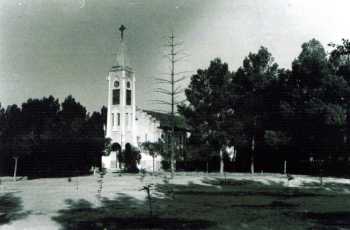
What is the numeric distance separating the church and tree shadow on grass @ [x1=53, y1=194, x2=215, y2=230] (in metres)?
41.8

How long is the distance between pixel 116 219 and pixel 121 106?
4777 centimetres

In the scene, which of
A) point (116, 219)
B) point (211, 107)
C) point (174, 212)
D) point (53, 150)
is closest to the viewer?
point (116, 219)

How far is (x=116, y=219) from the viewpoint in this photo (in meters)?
14.0

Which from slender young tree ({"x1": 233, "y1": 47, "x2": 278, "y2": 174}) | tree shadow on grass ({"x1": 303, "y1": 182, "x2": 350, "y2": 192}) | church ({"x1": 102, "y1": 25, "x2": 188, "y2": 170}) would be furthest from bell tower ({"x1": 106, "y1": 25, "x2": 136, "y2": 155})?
tree shadow on grass ({"x1": 303, "y1": 182, "x2": 350, "y2": 192})

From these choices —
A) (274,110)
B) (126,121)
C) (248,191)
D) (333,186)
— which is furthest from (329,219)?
(126,121)

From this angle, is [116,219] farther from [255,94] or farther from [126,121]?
[126,121]

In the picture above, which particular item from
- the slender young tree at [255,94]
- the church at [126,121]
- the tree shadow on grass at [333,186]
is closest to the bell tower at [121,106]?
the church at [126,121]

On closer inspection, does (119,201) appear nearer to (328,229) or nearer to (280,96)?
(328,229)

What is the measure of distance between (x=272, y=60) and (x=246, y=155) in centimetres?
1234

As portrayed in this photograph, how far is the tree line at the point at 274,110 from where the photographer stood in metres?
41.3

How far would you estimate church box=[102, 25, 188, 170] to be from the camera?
5994 centimetres

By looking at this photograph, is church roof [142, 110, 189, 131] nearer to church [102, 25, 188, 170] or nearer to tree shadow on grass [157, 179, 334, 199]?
church [102, 25, 188, 170]

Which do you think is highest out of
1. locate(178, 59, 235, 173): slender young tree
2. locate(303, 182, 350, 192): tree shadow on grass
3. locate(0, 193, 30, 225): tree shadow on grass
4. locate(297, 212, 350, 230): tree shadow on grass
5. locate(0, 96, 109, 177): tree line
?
locate(178, 59, 235, 173): slender young tree

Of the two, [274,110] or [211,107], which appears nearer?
[274,110]
